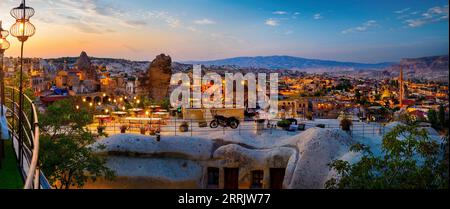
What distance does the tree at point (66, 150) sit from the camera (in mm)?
10172

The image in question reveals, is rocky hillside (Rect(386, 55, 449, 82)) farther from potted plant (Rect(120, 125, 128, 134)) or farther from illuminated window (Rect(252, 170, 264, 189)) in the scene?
potted plant (Rect(120, 125, 128, 134))

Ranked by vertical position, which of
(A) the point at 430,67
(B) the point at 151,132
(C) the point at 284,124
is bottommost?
(B) the point at 151,132

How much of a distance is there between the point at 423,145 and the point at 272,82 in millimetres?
25643

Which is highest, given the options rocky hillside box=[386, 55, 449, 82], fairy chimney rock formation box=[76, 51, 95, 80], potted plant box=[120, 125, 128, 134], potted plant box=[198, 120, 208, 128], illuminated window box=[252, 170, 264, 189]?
fairy chimney rock formation box=[76, 51, 95, 80]

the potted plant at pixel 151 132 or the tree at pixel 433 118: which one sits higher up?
the tree at pixel 433 118

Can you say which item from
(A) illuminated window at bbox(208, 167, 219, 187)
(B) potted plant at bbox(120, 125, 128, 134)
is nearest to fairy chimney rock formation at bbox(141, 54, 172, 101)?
(B) potted plant at bbox(120, 125, 128, 134)

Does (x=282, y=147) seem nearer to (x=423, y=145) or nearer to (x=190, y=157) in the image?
(x=190, y=157)

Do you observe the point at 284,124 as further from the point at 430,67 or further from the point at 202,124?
the point at 430,67

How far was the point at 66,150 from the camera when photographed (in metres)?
10.5

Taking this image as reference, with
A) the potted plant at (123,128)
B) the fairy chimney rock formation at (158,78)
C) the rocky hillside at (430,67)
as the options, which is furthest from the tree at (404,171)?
the fairy chimney rock formation at (158,78)

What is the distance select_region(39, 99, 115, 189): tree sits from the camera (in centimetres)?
1017

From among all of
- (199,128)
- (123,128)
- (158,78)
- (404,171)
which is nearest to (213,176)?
(199,128)

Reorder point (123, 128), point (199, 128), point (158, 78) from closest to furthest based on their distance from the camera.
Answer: point (123, 128), point (199, 128), point (158, 78)

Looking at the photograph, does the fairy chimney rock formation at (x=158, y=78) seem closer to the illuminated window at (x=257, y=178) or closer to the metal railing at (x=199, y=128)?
the metal railing at (x=199, y=128)
